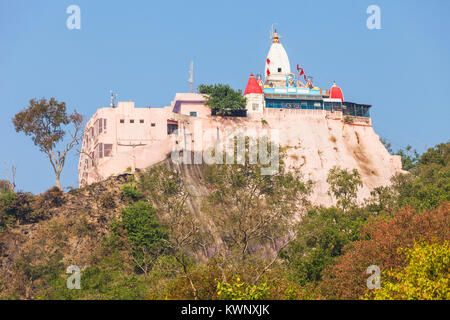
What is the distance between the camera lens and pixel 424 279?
A: 34594mm

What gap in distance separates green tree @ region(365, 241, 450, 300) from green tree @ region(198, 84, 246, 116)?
4117 cm

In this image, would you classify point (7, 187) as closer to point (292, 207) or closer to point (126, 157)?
point (126, 157)

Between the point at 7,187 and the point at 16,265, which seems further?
the point at 7,187

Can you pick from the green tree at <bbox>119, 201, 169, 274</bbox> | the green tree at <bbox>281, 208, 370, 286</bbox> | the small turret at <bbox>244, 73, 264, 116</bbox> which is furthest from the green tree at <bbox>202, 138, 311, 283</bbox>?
the small turret at <bbox>244, 73, 264, 116</bbox>

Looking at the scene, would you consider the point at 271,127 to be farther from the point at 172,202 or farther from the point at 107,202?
the point at 107,202

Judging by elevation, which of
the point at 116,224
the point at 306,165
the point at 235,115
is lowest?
the point at 116,224

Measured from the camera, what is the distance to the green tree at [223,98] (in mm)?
76625

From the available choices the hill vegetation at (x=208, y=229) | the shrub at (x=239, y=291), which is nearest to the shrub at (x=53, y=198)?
the hill vegetation at (x=208, y=229)

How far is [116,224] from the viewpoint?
63219 millimetres

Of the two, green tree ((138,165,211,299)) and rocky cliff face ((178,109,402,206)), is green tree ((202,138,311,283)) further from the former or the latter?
rocky cliff face ((178,109,402,206))
